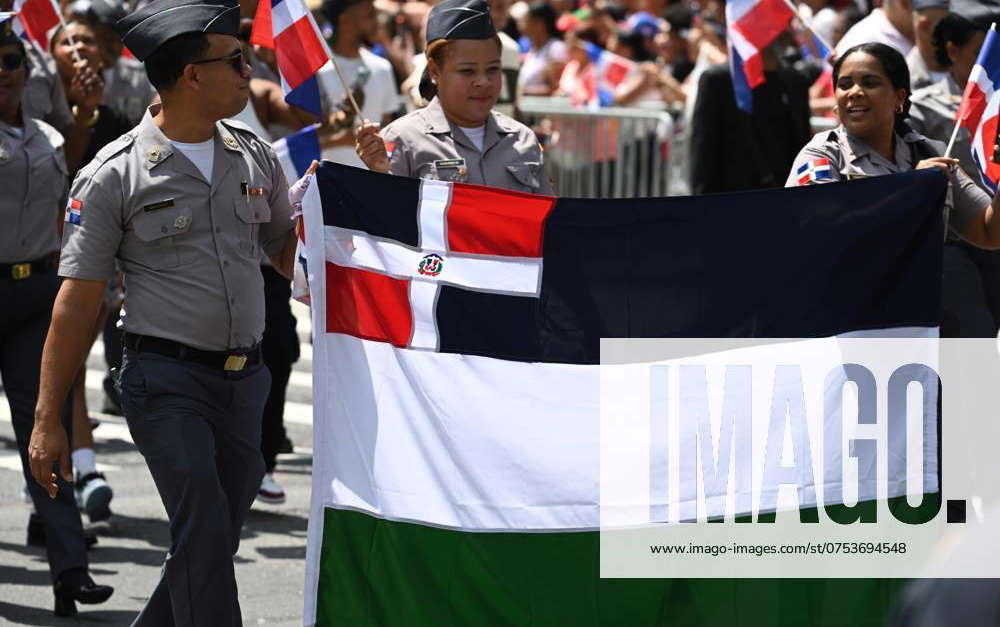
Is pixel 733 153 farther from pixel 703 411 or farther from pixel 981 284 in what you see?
pixel 703 411

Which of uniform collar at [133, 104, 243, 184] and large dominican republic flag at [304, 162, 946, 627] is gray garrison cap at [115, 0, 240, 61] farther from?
large dominican republic flag at [304, 162, 946, 627]

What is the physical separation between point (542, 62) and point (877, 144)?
996 centimetres

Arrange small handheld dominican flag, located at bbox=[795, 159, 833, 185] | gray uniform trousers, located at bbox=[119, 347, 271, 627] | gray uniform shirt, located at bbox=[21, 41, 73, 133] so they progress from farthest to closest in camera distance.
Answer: gray uniform shirt, located at bbox=[21, 41, 73, 133], small handheld dominican flag, located at bbox=[795, 159, 833, 185], gray uniform trousers, located at bbox=[119, 347, 271, 627]

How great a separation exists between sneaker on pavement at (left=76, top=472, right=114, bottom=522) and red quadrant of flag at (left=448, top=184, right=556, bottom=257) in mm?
3102

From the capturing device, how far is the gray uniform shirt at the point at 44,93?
747 cm

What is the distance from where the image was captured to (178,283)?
505cm

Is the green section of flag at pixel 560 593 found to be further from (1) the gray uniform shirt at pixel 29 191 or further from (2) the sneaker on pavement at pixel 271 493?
(2) the sneaker on pavement at pixel 271 493

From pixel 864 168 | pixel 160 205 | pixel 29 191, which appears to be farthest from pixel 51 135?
pixel 864 168

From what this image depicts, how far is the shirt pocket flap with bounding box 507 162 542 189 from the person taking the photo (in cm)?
603

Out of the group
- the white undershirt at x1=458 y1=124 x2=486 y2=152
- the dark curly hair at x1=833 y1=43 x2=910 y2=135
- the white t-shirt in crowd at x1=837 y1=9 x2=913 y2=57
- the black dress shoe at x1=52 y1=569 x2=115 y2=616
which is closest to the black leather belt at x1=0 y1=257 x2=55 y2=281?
the black dress shoe at x1=52 y1=569 x2=115 y2=616

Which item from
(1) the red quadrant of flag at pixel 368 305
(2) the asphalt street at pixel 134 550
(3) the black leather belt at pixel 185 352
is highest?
(1) the red quadrant of flag at pixel 368 305

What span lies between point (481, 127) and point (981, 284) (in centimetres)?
Answer: 213

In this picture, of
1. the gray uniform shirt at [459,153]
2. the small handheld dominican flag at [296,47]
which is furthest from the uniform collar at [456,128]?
the small handheld dominican flag at [296,47]

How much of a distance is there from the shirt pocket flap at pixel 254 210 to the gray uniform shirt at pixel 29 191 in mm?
1811
